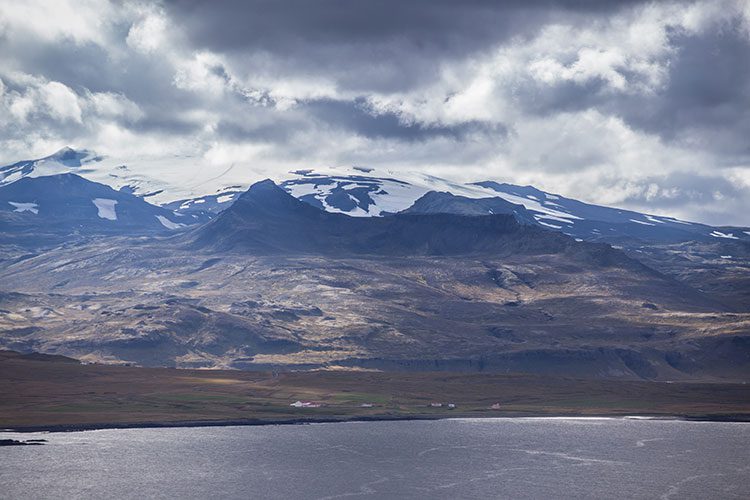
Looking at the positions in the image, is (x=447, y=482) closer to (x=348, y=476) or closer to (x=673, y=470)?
(x=348, y=476)

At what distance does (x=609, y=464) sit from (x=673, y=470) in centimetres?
1124

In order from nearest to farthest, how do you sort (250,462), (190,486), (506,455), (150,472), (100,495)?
(100,495) → (190,486) → (150,472) → (250,462) → (506,455)

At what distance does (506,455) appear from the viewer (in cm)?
19225

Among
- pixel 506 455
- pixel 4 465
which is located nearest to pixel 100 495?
pixel 4 465

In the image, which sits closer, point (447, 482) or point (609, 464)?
point (447, 482)

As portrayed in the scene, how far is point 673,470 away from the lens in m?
174

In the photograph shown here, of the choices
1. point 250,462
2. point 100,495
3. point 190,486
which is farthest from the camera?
point 250,462

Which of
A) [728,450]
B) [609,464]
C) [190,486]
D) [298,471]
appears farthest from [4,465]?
[728,450]

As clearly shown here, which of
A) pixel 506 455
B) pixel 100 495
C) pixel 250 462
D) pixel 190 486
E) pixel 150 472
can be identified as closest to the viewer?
pixel 100 495

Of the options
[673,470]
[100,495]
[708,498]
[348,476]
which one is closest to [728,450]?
[673,470]

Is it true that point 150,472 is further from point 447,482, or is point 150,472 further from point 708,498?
point 708,498

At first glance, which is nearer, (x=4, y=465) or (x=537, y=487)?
(x=537, y=487)

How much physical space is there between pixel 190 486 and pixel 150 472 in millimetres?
13939

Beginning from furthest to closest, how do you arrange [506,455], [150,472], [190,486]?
[506,455], [150,472], [190,486]
